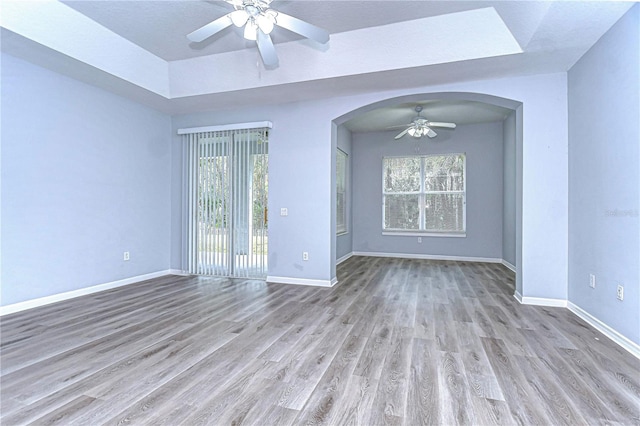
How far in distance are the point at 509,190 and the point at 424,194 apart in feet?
5.56

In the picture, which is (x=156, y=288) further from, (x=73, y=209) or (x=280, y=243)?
(x=280, y=243)

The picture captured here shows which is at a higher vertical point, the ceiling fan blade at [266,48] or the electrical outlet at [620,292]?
the ceiling fan blade at [266,48]

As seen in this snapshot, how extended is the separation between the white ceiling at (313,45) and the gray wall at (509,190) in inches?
92.0

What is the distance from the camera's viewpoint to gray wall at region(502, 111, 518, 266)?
5.45 metres

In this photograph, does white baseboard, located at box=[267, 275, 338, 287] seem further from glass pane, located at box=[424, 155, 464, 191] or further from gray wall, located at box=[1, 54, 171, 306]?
glass pane, located at box=[424, 155, 464, 191]

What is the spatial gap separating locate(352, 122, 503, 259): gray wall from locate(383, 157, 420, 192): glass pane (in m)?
0.15

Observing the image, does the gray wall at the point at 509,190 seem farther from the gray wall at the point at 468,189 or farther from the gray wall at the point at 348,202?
the gray wall at the point at 348,202

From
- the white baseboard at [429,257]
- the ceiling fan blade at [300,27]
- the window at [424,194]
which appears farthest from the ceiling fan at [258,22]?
the white baseboard at [429,257]

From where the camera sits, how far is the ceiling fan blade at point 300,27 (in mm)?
2508

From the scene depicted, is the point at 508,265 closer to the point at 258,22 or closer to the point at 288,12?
the point at 288,12

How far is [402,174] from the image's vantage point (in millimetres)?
7129

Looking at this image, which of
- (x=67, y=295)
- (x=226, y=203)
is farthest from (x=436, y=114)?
(x=67, y=295)

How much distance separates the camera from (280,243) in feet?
15.3

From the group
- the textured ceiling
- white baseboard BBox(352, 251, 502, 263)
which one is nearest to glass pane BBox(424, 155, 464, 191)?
white baseboard BBox(352, 251, 502, 263)
